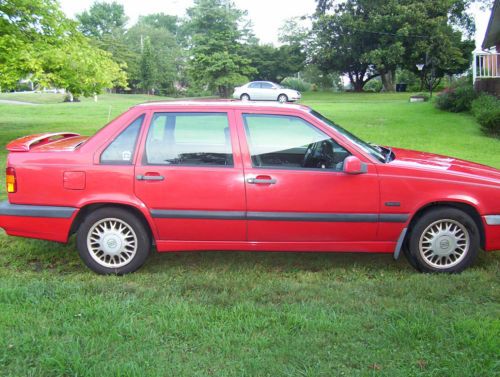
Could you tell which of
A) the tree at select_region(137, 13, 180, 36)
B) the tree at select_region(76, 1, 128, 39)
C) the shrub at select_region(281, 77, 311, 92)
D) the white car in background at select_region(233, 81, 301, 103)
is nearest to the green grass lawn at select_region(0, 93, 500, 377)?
the white car in background at select_region(233, 81, 301, 103)

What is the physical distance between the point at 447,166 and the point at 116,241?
3.07m

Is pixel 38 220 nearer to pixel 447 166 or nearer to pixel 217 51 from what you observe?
pixel 447 166

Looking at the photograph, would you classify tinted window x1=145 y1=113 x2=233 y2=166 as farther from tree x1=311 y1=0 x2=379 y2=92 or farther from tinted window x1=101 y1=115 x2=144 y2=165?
tree x1=311 y1=0 x2=379 y2=92

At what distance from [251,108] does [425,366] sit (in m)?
2.67

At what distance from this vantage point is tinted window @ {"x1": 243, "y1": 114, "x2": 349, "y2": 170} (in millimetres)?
4754

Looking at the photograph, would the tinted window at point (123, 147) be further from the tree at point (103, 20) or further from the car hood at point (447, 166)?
the tree at point (103, 20)

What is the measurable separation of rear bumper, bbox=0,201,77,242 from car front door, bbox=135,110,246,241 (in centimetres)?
70

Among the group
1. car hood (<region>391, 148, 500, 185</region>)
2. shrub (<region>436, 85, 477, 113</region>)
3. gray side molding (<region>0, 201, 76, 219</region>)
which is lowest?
gray side molding (<region>0, 201, 76, 219</region>)

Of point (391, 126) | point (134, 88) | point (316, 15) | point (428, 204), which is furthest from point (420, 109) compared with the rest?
point (134, 88)

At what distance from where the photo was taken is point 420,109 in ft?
78.7

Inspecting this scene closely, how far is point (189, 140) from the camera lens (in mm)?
4852

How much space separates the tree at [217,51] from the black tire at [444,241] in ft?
147

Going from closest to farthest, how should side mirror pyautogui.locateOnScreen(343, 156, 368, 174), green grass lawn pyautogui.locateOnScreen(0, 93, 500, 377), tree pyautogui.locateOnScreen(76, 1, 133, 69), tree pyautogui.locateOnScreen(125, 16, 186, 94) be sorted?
green grass lawn pyautogui.locateOnScreen(0, 93, 500, 377) → side mirror pyautogui.locateOnScreen(343, 156, 368, 174) → tree pyautogui.locateOnScreen(125, 16, 186, 94) → tree pyautogui.locateOnScreen(76, 1, 133, 69)

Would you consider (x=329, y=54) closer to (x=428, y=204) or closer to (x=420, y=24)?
(x=420, y=24)
